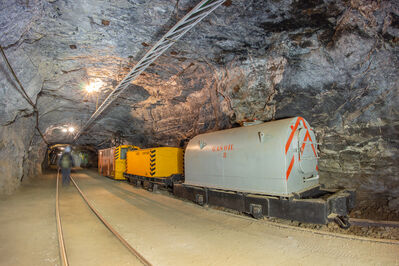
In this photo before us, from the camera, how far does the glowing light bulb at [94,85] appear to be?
11.4 meters

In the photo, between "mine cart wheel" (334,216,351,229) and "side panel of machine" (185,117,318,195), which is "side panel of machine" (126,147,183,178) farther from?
Answer: "mine cart wheel" (334,216,351,229)

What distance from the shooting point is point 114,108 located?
16.0 m

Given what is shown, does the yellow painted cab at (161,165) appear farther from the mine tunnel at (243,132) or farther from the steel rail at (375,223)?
the steel rail at (375,223)

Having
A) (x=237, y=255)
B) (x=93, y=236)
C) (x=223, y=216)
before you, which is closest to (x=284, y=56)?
(x=223, y=216)

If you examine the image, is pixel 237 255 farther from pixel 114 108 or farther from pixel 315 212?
pixel 114 108

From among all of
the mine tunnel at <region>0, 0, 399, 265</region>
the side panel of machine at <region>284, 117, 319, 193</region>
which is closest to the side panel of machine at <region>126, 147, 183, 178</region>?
the mine tunnel at <region>0, 0, 399, 265</region>

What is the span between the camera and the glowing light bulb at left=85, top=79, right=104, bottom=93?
11.4 metres

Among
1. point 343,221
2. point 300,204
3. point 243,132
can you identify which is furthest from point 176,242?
point 343,221

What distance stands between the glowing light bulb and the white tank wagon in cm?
780

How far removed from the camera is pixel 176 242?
4.45 meters

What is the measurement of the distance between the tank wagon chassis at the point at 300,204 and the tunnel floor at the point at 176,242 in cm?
35

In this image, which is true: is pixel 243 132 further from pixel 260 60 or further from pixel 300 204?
pixel 260 60

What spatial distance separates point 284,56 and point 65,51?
26.4 feet

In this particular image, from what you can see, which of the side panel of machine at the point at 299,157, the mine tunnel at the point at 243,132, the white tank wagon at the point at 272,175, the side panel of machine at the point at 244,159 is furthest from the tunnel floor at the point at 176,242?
the side panel of machine at the point at 299,157
